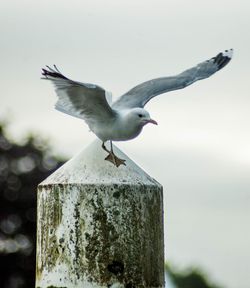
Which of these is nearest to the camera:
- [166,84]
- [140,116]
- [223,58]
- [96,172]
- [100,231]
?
[100,231]

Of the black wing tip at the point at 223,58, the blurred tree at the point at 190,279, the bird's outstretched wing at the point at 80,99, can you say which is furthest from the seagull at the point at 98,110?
the blurred tree at the point at 190,279

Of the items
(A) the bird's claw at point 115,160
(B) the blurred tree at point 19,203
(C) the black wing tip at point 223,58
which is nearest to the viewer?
(A) the bird's claw at point 115,160

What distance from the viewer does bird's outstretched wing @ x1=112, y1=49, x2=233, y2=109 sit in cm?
1074

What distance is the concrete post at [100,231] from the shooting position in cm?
849

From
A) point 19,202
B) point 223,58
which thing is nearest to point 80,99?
point 223,58

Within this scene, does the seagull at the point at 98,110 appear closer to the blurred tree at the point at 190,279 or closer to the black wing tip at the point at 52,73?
the black wing tip at the point at 52,73

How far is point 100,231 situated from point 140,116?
1524 mm

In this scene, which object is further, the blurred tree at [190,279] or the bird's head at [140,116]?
the blurred tree at [190,279]

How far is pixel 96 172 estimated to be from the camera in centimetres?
881

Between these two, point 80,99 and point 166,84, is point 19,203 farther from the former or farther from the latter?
point 80,99

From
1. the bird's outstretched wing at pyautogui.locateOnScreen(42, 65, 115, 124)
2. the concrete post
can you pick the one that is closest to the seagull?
the bird's outstretched wing at pyautogui.locateOnScreen(42, 65, 115, 124)

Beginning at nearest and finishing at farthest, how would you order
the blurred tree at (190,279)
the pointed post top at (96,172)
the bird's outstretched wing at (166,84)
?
1. the pointed post top at (96,172)
2. the bird's outstretched wing at (166,84)
3. the blurred tree at (190,279)

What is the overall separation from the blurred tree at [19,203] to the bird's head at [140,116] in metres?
38.1

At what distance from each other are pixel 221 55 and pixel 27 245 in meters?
37.1
